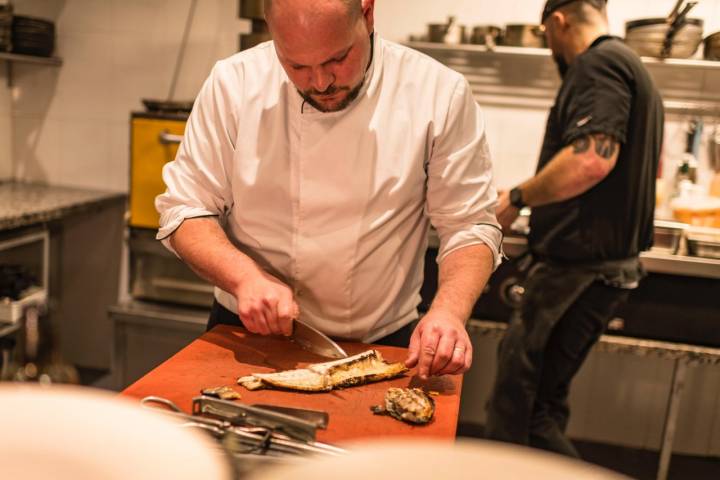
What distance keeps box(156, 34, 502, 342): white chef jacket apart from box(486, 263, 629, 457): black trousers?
0.90 m

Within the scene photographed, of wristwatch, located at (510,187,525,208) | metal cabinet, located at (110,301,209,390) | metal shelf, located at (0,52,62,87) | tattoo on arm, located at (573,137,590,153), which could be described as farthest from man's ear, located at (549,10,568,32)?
A: metal shelf, located at (0,52,62,87)

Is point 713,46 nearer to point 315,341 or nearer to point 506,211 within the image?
point 506,211

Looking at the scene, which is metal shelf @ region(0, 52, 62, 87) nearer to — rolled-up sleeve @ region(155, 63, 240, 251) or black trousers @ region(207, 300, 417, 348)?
rolled-up sleeve @ region(155, 63, 240, 251)

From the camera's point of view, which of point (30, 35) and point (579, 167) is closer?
point (579, 167)

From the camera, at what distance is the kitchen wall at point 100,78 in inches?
129

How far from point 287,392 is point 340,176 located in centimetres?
50

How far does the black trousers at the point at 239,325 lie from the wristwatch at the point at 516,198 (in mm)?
908

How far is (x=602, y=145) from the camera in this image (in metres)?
2.10

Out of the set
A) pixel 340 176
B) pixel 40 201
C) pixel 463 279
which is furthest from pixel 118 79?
pixel 463 279

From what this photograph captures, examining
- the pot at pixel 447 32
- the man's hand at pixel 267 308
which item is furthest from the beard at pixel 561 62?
the man's hand at pixel 267 308

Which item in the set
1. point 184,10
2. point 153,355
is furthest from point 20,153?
point 153,355

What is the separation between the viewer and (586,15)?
2.27 metres

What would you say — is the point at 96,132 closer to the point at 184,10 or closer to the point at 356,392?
the point at 184,10

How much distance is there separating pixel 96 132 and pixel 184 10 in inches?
30.0
